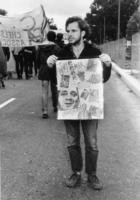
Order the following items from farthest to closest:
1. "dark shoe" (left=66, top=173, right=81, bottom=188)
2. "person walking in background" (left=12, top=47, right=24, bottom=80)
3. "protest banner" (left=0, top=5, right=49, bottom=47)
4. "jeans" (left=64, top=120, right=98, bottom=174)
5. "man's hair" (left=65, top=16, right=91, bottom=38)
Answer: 1. "person walking in background" (left=12, top=47, right=24, bottom=80)
2. "protest banner" (left=0, top=5, right=49, bottom=47)
3. "dark shoe" (left=66, top=173, right=81, bottom=188)
4. "jeans" (left=64, top=120, right=98, bottom=174)
5. "man's hair" (left=65, top=16, right=91, bottom=38)

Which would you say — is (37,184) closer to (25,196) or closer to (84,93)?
(25,196)

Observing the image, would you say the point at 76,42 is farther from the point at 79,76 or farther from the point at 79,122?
the point at 79,122

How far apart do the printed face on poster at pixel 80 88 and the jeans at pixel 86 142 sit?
13cm

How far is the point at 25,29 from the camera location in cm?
1120

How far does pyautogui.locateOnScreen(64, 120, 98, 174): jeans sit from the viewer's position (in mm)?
4270

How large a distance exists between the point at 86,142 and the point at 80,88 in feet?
1.86

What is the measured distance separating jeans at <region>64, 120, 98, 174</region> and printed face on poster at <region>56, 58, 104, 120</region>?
13 centimetres

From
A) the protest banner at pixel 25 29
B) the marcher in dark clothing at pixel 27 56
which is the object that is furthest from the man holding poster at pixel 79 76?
the marcher in dark clothing at pixel 27 56

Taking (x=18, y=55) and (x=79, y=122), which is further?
(x=18, y=55)

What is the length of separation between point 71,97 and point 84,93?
0.46ft

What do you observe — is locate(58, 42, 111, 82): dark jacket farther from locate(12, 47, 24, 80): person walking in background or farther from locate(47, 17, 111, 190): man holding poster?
locate(12, 47, 24, 80): person walking in background

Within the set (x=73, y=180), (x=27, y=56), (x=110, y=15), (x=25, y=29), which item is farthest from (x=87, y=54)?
(x=110, y=15)

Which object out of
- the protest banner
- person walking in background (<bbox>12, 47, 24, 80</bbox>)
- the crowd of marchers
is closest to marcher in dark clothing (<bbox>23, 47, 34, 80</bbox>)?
person walking in background (<bbox>12, 47, 24, 80</bbox>)

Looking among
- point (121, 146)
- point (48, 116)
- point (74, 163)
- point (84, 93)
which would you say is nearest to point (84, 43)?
point (84, 93)
